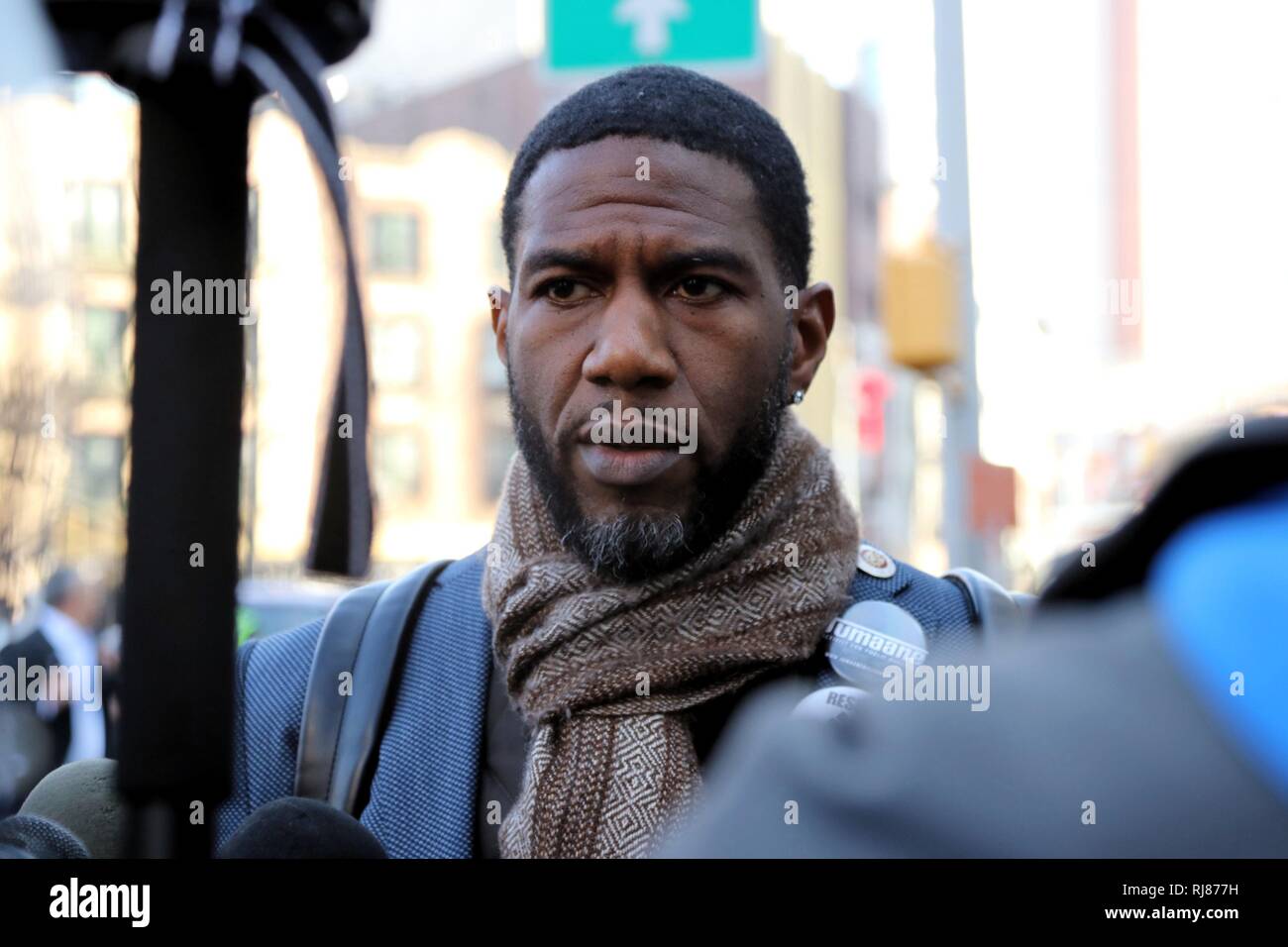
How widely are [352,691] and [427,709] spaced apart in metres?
0.11

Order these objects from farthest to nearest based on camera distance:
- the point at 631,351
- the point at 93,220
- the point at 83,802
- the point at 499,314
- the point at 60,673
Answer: the point at 93,220 → the point at 60,673 → the point at 499,314 → the point at 631,351 → the point at 83,802

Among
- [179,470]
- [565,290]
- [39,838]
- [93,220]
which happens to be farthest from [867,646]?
[93,220]

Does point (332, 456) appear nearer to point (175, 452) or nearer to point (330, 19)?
point (175, 452)

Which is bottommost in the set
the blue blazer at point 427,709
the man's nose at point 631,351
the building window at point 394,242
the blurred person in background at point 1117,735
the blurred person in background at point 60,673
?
the blurred person in background at point 60,673

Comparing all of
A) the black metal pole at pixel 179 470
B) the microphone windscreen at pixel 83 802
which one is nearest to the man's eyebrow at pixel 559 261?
the microphone windscreen at pixel 83 802

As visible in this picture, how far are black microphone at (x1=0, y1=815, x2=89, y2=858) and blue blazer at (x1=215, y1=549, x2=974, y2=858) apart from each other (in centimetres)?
50

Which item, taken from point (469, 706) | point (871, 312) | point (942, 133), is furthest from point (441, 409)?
point (469, 706)

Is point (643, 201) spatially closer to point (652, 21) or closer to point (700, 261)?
point (700, 261)

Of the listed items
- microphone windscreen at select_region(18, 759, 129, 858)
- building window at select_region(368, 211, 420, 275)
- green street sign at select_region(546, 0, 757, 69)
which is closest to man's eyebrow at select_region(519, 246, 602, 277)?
microphone windscreen at select_region(18, 759, 129, 858)

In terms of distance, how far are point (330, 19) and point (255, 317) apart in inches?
9.3

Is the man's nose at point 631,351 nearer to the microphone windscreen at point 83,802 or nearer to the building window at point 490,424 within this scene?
the microphone windscreen at point 83,802

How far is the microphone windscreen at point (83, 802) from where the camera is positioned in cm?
154

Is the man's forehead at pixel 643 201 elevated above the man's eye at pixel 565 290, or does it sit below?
above

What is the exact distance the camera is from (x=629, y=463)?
206 cm
